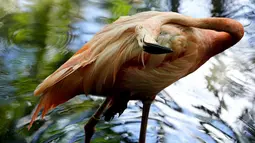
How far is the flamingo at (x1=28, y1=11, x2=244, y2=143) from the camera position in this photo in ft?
6.17

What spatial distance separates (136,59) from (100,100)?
99cm

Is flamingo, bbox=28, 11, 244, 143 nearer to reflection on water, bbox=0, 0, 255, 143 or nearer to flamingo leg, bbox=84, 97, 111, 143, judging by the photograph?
flamingo leg, bbox=84, 97, 111, 143

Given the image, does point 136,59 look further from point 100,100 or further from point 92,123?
point 100,100

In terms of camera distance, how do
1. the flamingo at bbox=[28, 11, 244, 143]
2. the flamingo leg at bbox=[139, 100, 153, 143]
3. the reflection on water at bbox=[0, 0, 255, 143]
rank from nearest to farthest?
the flamingo at bbox=[28, 11, 244, 143]
the flamingo leg at bbox=[139, 100, 153, 143]
the reflection on water at bbox=[0, 0, 255, 143]

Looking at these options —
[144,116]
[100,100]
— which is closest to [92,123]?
[144,116]

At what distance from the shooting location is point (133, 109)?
2752 millimetres

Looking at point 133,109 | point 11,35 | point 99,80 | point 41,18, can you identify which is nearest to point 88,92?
point 99,80

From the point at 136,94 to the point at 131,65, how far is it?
18 cm

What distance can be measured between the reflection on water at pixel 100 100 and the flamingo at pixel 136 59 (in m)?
0.51

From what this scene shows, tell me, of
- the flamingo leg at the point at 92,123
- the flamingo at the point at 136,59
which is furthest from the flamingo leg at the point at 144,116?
the flamingo leg at the point at 92,123

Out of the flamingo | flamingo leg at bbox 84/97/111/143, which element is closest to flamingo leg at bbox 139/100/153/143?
the flamingo

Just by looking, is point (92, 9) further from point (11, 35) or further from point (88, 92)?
point (88, 92)

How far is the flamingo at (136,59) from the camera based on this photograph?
6.17 feet

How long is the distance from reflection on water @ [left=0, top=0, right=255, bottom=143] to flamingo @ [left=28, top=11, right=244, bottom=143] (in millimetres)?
515
